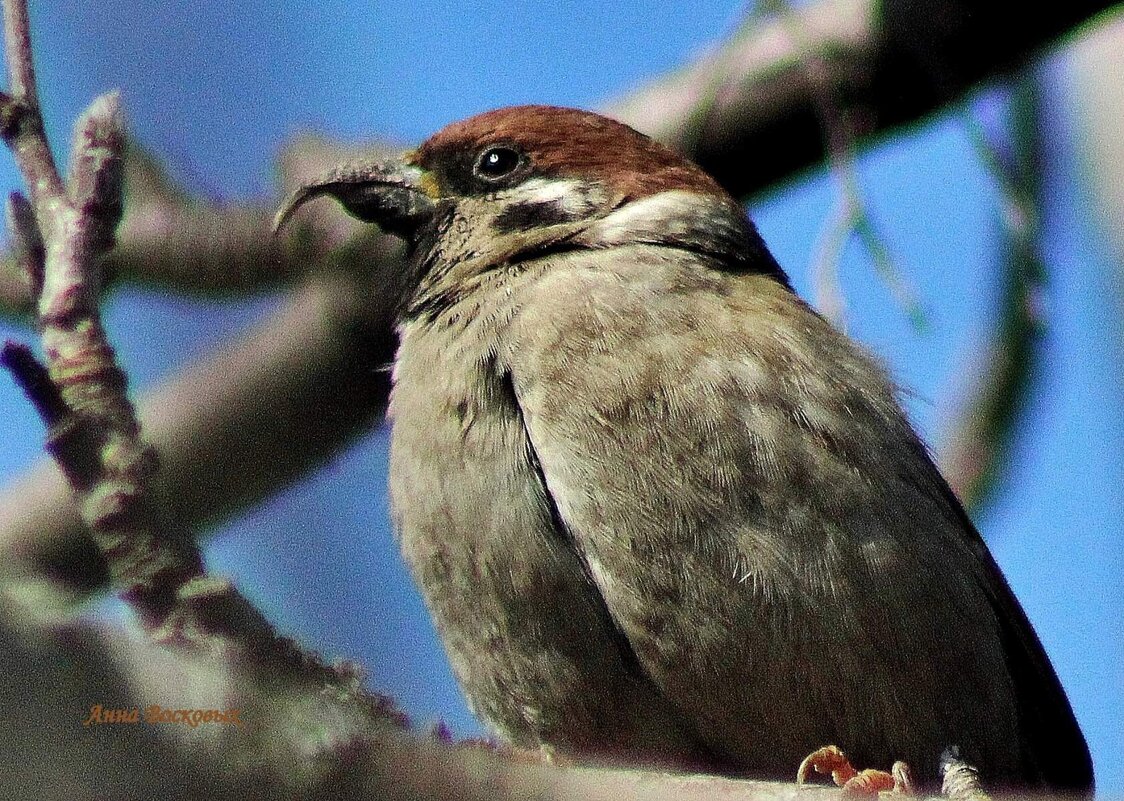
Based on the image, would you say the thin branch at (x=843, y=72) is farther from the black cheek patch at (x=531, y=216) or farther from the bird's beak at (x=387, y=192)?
the bird's beak at (x=387, y=192)

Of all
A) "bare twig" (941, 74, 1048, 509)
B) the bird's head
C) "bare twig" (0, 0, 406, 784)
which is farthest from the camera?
"bare twig" (941, 74, 1048, 509)

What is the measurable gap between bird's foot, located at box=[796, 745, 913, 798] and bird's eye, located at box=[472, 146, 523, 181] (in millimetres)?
1937

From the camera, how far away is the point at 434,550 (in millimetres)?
3676

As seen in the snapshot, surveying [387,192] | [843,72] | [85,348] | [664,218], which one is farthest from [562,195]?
[85,348]

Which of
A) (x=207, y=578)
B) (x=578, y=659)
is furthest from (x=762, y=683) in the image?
(x=207, y=578)

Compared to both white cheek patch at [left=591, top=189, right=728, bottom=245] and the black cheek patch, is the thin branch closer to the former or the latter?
white cheek patch at [left=591, top=189, right=728, bottom=245]

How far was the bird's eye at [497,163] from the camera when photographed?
14.6 feet

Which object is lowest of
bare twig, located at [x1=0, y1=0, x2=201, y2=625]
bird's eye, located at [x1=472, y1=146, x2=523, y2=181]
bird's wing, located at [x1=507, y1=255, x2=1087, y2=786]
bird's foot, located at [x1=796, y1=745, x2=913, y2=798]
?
bird's foot, located at [x1=796, y1=745, x2=913, y2=798]

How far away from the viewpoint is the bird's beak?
14.6 feet

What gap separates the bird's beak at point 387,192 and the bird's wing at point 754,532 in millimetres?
828

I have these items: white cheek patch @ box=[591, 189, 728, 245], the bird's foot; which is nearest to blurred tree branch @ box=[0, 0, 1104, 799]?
Result: white cheek patch @ box=[591, 189, 728, 245]

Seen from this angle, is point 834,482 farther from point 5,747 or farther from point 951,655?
point 5,747

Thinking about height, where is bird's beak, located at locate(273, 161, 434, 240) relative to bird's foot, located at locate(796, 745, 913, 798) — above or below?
above

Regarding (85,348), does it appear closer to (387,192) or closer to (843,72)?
(387,192)
